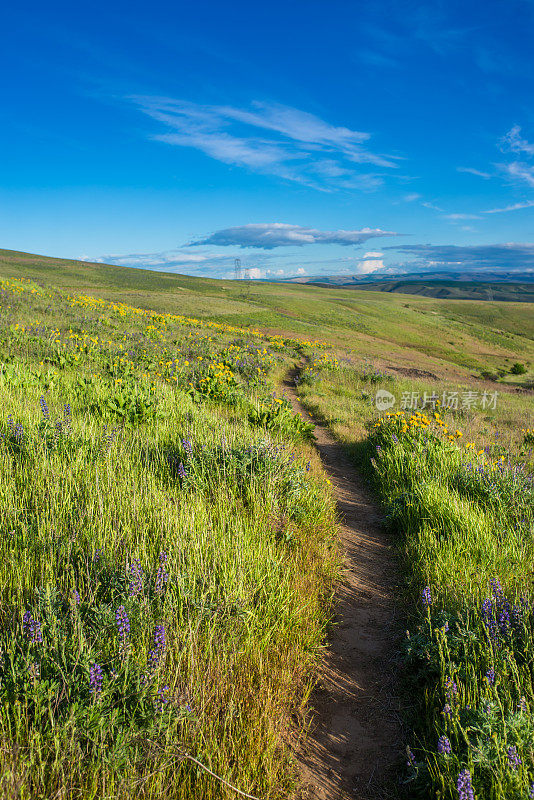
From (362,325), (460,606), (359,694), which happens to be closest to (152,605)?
(359,694)

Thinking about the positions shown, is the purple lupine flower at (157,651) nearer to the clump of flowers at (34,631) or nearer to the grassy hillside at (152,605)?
the grassy hillside at (152,605)

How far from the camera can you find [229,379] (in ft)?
33.4

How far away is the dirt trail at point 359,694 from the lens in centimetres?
226

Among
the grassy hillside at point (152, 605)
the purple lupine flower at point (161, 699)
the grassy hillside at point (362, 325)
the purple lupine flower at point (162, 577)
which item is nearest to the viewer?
the grassy hillside at point (152, 605)

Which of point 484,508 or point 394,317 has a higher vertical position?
point 394,317

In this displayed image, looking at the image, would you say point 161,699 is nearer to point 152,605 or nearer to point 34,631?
point 152,605

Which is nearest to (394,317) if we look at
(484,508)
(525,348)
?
(525,348)

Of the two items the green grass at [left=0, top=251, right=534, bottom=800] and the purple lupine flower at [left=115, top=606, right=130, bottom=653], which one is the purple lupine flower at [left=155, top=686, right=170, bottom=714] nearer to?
the green grass at [left=0, top=251, right=534, bottom=800]

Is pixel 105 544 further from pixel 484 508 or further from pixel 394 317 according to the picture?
pixel 394 317

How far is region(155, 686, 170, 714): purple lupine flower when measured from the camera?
1907 millimetres

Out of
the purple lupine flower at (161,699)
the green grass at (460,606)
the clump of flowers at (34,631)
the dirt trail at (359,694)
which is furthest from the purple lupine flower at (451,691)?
the clump of flowers at (34,631)

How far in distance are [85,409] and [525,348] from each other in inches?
2885

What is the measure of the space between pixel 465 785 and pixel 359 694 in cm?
118

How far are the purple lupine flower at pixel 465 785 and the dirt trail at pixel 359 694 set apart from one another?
62 centimetres
